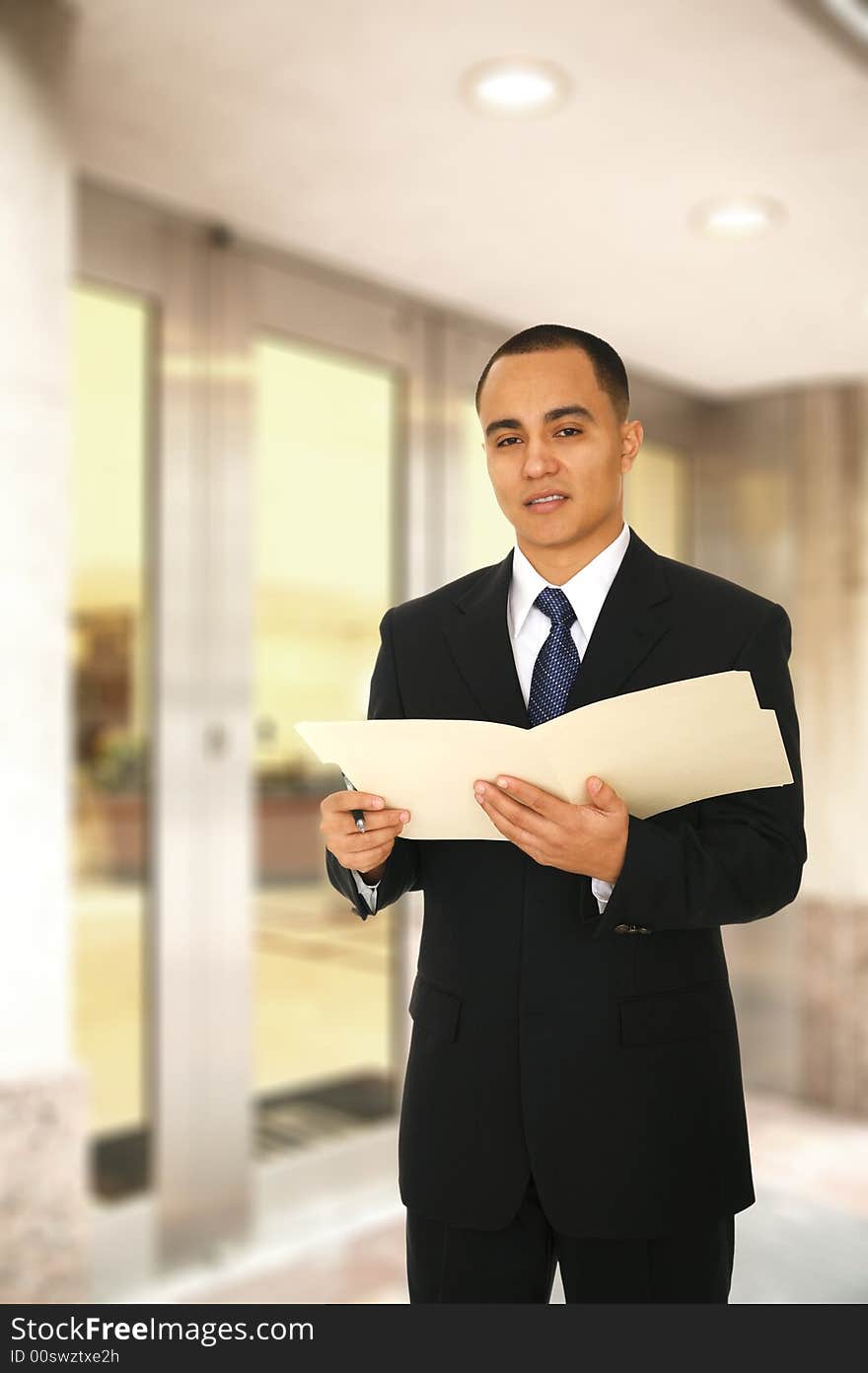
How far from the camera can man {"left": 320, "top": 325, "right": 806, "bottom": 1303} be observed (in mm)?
844

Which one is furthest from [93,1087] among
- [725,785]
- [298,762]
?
[725,785]

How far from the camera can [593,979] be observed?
878 millimetres

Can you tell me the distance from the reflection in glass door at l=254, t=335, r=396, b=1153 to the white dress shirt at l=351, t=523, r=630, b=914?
2.35 meters

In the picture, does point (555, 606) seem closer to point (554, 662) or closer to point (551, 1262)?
point (554, 662)

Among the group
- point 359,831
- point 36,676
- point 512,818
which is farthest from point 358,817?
point 36,676

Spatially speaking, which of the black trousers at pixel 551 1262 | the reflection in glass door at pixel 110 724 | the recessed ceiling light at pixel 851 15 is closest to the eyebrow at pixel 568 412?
the black trousers at pixel 551 1262

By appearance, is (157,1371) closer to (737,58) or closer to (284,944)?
(737,58)

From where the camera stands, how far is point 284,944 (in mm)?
3402

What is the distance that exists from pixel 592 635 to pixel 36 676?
1.67 meters

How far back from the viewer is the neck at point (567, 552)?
32.8 inches

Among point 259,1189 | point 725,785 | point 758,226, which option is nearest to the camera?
point 725,785

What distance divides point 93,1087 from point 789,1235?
192 cm

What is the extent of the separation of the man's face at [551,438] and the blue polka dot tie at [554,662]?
96mm

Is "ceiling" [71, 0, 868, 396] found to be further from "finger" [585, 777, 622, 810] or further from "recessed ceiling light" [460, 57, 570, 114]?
"finger" [585, 777, 622, 810]
